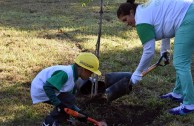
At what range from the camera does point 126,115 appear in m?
4.37

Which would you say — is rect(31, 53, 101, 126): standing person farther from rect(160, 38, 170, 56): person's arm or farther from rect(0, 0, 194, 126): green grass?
rect(160, 38, 170, 56): person's arm

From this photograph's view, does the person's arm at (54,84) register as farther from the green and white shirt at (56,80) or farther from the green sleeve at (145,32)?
the green sleeve at (145,32)

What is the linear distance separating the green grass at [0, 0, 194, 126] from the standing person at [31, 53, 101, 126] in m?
0.47

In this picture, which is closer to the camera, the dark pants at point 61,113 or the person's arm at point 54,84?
the person's arm at point 54,84

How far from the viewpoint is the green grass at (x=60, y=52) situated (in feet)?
14.5

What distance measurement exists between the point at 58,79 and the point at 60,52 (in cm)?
314

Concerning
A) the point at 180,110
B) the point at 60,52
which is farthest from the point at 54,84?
the point at 60,52

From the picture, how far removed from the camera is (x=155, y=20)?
12.8 ft

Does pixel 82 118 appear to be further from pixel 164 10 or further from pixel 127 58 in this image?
pixel 127 58

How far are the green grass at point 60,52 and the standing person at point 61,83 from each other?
0.47 meters

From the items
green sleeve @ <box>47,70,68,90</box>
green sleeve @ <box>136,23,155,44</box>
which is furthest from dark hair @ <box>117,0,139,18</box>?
green sleeve @ <box>47,70,68,90</box>

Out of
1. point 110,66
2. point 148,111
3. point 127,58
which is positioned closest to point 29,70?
point 110,66

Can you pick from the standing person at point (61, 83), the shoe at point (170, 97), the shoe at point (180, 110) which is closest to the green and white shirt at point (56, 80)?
the standing person at point (61, 83)

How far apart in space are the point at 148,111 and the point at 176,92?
20.3 inches
